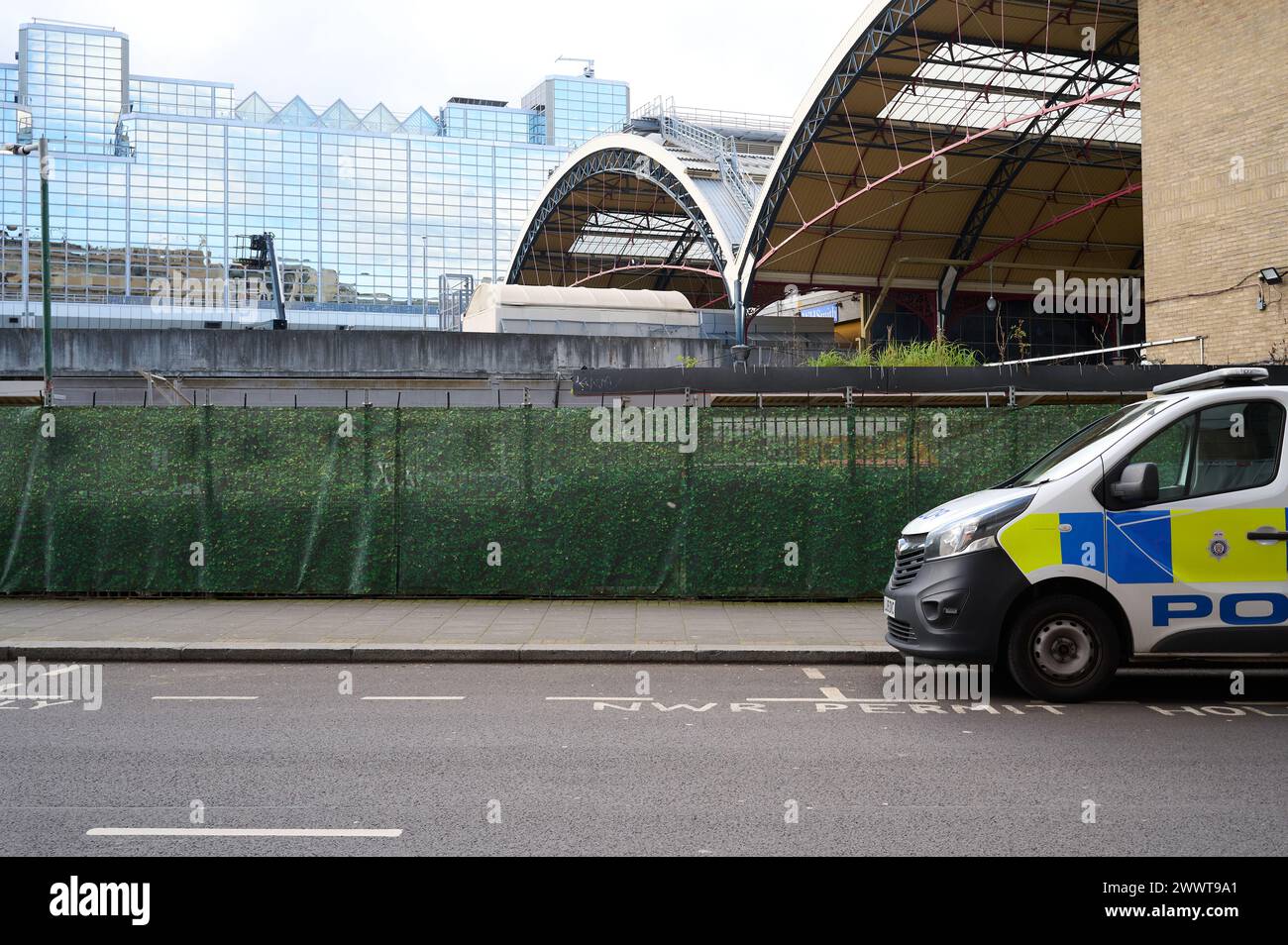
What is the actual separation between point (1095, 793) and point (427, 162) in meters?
129

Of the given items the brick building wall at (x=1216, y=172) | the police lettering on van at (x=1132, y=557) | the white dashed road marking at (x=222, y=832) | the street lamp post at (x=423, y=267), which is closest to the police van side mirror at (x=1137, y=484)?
the police lettering on van at (x=1132, y=557)

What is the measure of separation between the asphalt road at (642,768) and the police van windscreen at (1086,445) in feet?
5.54

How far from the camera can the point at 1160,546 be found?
8172 millimetres

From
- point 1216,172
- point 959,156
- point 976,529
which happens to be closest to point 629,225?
point 959,156

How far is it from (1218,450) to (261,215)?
12036 centimetres

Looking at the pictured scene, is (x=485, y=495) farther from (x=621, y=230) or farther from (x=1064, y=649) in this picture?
(x=621, y=230)

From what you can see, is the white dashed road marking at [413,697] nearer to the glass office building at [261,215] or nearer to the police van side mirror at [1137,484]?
the police van side mirror at [1137,484]

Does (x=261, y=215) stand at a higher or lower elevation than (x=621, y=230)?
higher

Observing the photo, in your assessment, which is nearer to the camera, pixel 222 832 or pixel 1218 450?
pixel 222 832

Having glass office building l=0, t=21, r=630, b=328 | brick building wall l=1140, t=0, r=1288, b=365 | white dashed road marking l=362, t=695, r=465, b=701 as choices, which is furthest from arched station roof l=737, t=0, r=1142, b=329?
glass office building l=0, t=21, r=630, b=328

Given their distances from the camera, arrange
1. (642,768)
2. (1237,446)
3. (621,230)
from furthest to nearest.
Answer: (621,230) → (1237,446) → (642,768)

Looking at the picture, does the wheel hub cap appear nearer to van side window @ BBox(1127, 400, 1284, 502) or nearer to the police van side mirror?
the police van side mirror

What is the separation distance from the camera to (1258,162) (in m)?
18.7

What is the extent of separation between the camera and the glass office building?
111 metres
